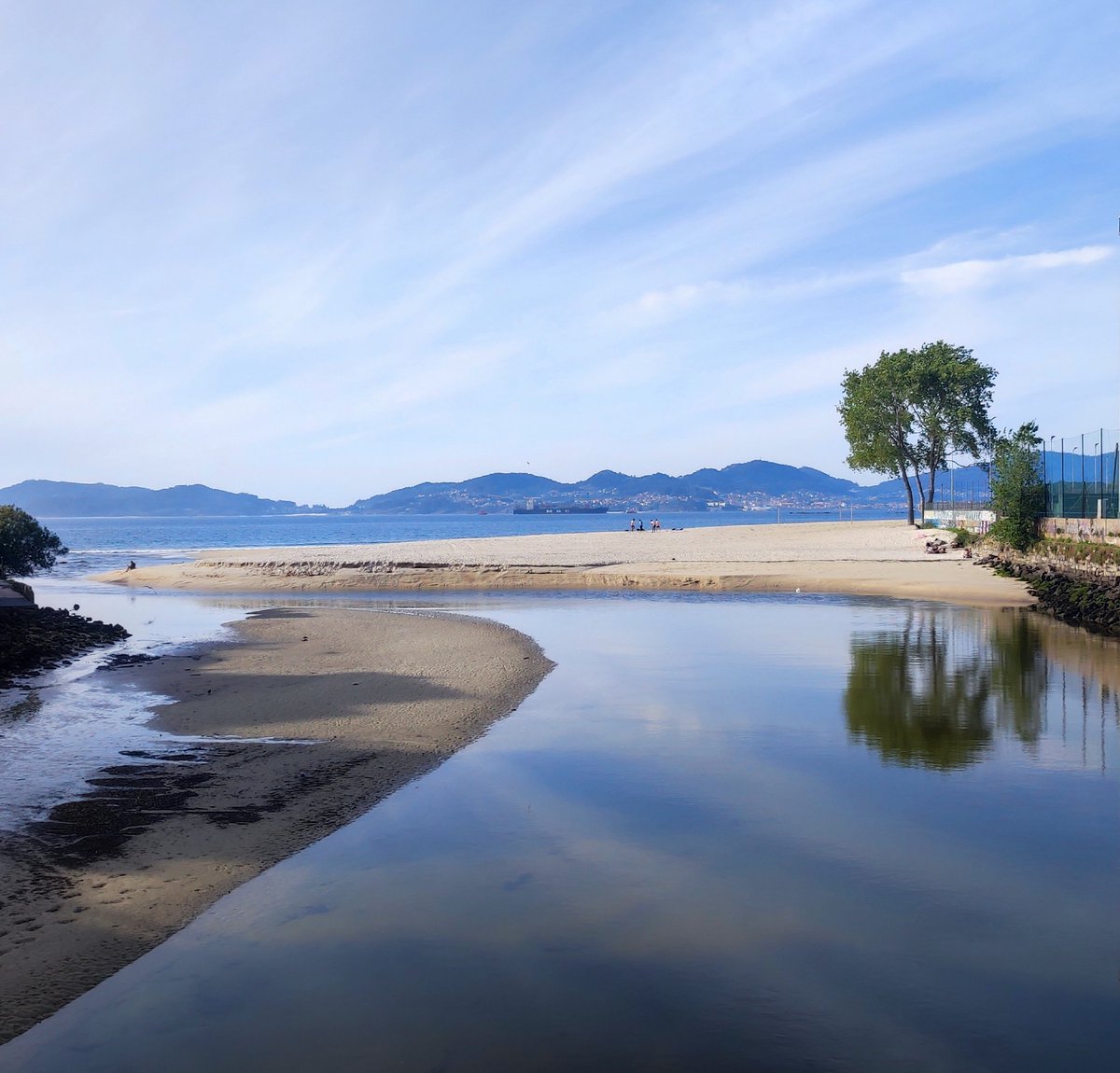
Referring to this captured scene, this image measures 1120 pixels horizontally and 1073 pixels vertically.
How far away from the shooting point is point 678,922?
756 cm

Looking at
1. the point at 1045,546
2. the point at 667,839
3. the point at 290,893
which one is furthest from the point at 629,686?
the point at 1045,546

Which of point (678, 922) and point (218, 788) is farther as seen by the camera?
point (218, 788)

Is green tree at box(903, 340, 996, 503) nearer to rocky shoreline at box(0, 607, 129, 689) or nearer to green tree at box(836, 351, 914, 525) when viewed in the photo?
green tree at box(836, 351, 914, 525)

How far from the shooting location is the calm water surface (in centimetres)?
598

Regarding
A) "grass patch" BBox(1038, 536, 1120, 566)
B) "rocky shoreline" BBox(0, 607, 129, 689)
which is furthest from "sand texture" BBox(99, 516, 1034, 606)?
"rocky shoreline" BBox(0, 607, 129, 689)

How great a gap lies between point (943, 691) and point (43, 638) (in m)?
18.6

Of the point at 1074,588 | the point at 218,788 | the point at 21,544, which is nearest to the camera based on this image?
the point at 218,788

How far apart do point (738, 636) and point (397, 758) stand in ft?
44.7

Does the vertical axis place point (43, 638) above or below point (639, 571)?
below

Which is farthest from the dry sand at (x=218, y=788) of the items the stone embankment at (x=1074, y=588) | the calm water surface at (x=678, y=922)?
the stone embankment at (x=1074, y=588)

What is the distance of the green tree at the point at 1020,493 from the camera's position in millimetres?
38125

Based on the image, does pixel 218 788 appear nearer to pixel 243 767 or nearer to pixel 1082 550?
pixel 243 767

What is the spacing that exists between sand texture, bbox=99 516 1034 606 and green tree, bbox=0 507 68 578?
17.0ft

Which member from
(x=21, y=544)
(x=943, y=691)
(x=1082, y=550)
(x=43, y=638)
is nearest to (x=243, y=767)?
(x=943, y=691)
